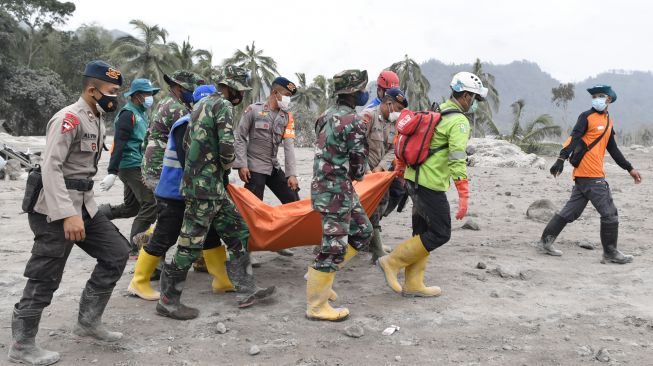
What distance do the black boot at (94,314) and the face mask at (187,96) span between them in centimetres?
179

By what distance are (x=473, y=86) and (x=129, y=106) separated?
3.44 meters

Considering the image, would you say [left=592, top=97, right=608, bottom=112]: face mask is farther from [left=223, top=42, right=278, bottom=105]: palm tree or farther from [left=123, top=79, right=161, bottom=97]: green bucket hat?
[left=223, top=42, right=278, bottom=105]: palm tree

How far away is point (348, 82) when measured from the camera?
426cm

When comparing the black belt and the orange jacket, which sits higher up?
the orange jacket

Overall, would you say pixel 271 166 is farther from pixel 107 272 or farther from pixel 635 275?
pixel 635 275

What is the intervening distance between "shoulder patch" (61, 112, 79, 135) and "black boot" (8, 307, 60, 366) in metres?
1.15

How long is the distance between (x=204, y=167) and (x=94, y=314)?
1.25m

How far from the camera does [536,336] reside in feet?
13.3

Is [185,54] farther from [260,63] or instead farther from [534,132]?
[534,132]

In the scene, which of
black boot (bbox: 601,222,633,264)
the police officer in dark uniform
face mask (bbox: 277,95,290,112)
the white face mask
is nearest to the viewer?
the police officer in dark uniform

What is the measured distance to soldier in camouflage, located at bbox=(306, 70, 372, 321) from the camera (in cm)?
421

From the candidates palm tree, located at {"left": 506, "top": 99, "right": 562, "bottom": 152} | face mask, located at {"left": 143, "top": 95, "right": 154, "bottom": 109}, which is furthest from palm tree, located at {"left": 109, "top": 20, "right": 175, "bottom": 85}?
face mask, located at {"left": 143, "top": 95, "right": 154, "bottom": 109}

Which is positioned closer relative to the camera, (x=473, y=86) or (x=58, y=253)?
(x=58, y=253)

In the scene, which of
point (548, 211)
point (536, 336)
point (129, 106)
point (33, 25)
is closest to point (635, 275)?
point (536, 336)
